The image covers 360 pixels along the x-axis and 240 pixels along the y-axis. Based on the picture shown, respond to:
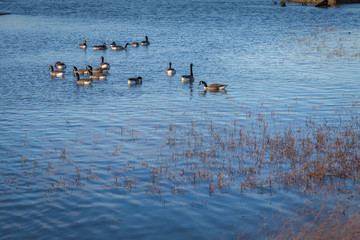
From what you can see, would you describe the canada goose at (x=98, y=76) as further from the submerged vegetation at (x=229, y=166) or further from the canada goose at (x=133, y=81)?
the submerged vegetation at (x=229, y=166)

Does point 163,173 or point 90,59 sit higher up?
point 90,59

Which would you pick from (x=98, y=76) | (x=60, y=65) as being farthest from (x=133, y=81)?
(x=60, y=65)

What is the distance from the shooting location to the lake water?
11195mm

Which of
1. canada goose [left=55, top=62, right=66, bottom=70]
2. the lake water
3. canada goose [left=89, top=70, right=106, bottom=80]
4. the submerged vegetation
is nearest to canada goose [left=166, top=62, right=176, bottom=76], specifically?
the lake water

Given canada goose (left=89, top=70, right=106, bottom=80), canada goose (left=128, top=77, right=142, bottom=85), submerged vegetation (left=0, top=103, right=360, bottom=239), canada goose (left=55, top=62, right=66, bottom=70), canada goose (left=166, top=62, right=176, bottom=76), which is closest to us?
submerged vegetation (left=0, top=103, right=360, bottom=239)

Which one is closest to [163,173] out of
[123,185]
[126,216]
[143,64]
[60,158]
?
[123,185]

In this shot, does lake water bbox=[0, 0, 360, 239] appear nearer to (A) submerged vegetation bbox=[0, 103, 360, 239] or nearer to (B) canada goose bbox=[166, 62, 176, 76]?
(A) submerged vegetation bbox=[0, 103, 360, 239]

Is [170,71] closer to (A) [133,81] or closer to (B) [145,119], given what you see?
(A) [133,81]

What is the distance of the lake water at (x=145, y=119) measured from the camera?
11195mm

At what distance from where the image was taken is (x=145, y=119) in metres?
21.1

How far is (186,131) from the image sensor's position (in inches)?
743

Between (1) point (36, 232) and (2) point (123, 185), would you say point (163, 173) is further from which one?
(1) point (36, 232)

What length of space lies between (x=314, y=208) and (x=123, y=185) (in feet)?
17.7

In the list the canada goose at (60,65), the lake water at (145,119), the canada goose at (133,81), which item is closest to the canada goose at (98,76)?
the lake water at (145,119)
